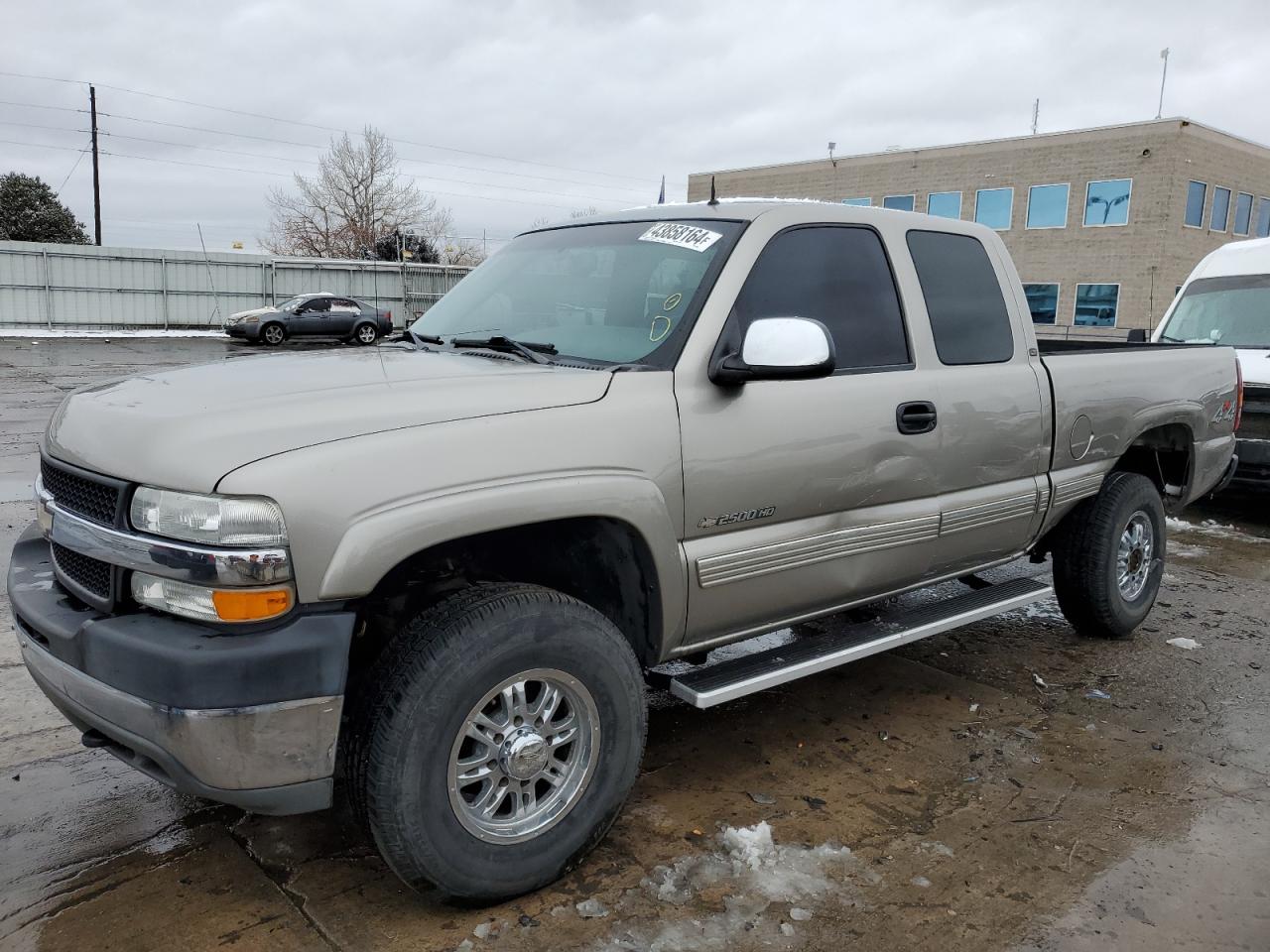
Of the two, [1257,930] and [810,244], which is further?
[810,244]

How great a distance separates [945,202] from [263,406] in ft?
121

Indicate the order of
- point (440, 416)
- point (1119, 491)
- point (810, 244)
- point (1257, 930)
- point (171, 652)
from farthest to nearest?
point (1119, 491) → point (810, 244) → point (1257, 930) → point (440, 416) → point (171, 652)

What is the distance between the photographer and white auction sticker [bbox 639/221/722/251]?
3.36m

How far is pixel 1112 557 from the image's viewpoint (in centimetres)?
479

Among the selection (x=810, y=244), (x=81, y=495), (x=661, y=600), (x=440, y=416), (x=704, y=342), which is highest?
(x=810, y=244)

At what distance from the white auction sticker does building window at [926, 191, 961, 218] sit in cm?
3476

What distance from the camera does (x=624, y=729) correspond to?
112 inches

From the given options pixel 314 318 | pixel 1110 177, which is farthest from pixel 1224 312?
pixel 1110 177

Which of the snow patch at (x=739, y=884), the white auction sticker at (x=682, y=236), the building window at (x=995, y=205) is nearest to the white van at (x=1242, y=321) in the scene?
the white auction sticker at (x=682, y=236)

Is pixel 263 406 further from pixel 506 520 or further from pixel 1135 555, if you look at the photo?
pixel 1135 555

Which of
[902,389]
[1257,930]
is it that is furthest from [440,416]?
[1257,930]

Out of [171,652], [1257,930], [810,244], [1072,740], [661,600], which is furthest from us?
[1072,740]

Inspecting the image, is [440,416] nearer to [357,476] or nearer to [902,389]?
[357,476]

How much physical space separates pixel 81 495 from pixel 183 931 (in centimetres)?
115
